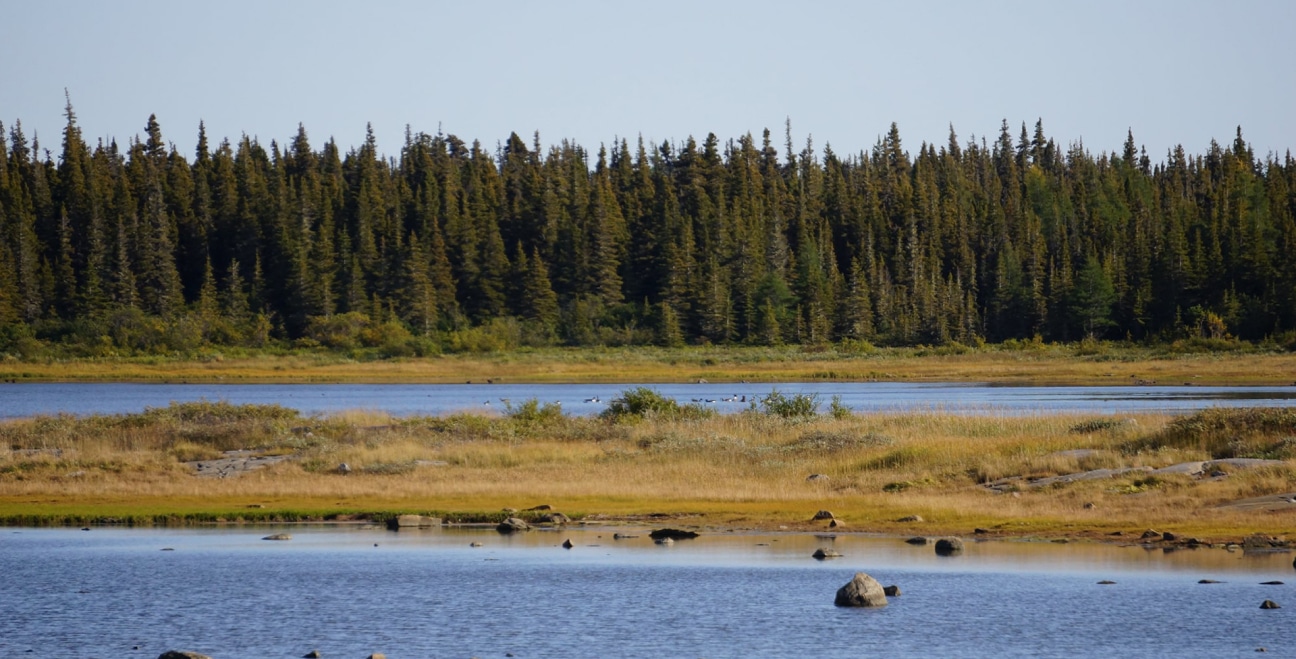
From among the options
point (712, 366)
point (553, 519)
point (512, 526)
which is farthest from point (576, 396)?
point (512, 526)

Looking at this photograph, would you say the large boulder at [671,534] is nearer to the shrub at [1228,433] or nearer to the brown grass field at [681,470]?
the brown grass field at [681,470]

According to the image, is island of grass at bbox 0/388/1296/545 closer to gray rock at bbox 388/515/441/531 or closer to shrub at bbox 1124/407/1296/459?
shrub at bbox 1124/407/1296/459

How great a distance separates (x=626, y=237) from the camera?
153 metres

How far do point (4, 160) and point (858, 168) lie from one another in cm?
10978

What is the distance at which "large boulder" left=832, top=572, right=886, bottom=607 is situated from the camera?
1989 centimetres

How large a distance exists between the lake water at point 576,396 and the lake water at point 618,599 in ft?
93.2

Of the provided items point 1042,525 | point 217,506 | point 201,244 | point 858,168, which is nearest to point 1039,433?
point 1042,525

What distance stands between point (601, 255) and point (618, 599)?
411ft

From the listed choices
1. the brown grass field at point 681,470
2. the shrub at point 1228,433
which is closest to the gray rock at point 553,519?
the brown grass field at point 681,470

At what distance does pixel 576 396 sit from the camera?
8331 cm

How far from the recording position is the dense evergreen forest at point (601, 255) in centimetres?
12800

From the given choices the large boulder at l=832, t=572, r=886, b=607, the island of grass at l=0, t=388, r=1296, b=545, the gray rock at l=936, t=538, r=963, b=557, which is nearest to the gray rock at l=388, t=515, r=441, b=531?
the island of grass at l=0, t=388, r=1296, b=545

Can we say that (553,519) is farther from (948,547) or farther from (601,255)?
(601,255)

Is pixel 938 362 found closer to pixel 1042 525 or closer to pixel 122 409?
pixel 122 409
